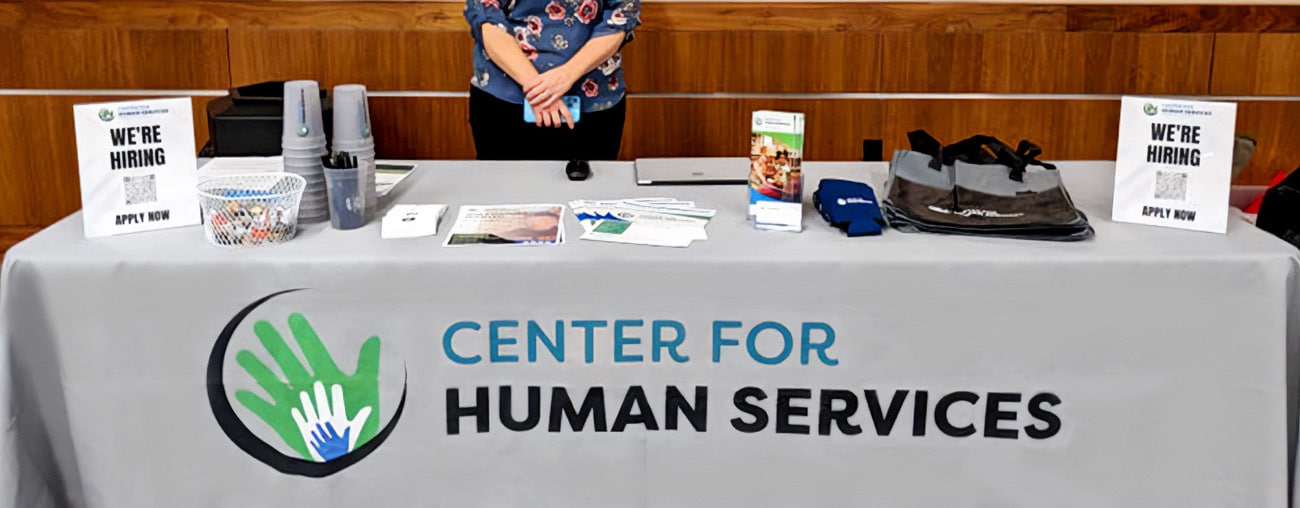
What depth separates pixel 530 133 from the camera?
264 centimetres

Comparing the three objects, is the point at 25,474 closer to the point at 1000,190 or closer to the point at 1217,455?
the point at 1000,190

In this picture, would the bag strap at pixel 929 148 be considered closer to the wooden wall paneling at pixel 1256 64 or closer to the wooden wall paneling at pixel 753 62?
the wooden wall paneling at pixel 753 62

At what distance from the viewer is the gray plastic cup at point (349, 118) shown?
176cm

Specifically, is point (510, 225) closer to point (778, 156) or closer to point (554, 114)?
point (778, 156)

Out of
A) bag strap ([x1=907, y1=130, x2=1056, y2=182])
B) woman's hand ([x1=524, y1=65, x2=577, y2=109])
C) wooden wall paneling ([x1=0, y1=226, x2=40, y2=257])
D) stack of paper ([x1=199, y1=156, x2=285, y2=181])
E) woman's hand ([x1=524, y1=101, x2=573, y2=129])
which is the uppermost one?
woman's hand ([x1=524, y1=65, x2=577, y2=109])

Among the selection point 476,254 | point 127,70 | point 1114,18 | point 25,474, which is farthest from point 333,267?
point 1114,18

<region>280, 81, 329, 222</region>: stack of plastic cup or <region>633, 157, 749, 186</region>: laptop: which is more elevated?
<region>280, 81, 329, 222</region>: stack of plastic cup

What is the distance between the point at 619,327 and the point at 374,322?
1.19 feet

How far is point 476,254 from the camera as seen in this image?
5.30 ft

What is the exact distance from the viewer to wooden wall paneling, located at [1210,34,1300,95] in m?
3.56

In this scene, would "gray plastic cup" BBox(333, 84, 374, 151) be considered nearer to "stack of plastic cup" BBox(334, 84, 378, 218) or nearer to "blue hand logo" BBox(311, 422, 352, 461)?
"stack of plastic cup" BBox(334, 84, 378, 218)

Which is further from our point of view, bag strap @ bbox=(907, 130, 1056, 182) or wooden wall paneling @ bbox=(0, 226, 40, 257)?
wooden wall paneling @ bbox=(0, 226, 40, 257)

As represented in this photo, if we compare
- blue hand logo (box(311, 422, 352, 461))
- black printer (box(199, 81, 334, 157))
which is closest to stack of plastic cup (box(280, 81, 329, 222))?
blue hand logo (box(311, 422, 352, 461))

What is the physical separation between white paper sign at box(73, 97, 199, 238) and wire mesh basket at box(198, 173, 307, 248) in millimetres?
78
